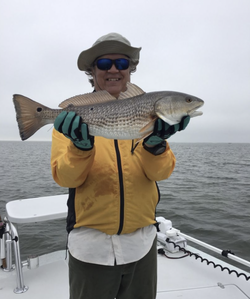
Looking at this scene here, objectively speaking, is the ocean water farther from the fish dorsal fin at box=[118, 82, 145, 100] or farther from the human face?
the fish dorsal fin at box=[118, 82, 145, 100]

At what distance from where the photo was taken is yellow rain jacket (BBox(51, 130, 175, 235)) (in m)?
2.79

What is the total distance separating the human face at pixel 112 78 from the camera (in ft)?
10.7

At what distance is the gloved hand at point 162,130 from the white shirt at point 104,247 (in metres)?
1.17

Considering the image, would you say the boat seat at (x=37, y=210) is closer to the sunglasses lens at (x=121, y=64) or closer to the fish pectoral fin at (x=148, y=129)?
the fish pectoral fin at (x=148, y=129)

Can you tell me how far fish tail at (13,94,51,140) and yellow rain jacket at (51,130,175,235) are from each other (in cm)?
35

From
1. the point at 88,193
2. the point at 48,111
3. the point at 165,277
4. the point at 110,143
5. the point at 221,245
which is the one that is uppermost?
the point at 48,111

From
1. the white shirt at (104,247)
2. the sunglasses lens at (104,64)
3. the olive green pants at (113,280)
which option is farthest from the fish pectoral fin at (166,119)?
the olive green pants at (113,280)

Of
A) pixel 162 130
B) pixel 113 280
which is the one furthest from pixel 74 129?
pixel 113 280

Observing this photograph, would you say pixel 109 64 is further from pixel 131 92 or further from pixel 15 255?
pixel 15 255

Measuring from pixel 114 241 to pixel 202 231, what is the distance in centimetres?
938

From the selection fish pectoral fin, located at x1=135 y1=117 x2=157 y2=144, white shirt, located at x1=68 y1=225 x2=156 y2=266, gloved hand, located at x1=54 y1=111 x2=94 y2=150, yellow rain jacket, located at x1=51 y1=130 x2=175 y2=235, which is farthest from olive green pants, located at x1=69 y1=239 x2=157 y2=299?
fish pectoral fin, located at x1=135 y1=117 x2=157 y2=144

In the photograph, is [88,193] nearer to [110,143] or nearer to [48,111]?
[110,143]

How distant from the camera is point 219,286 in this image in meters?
4.75

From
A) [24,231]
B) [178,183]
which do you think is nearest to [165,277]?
[24,231]
